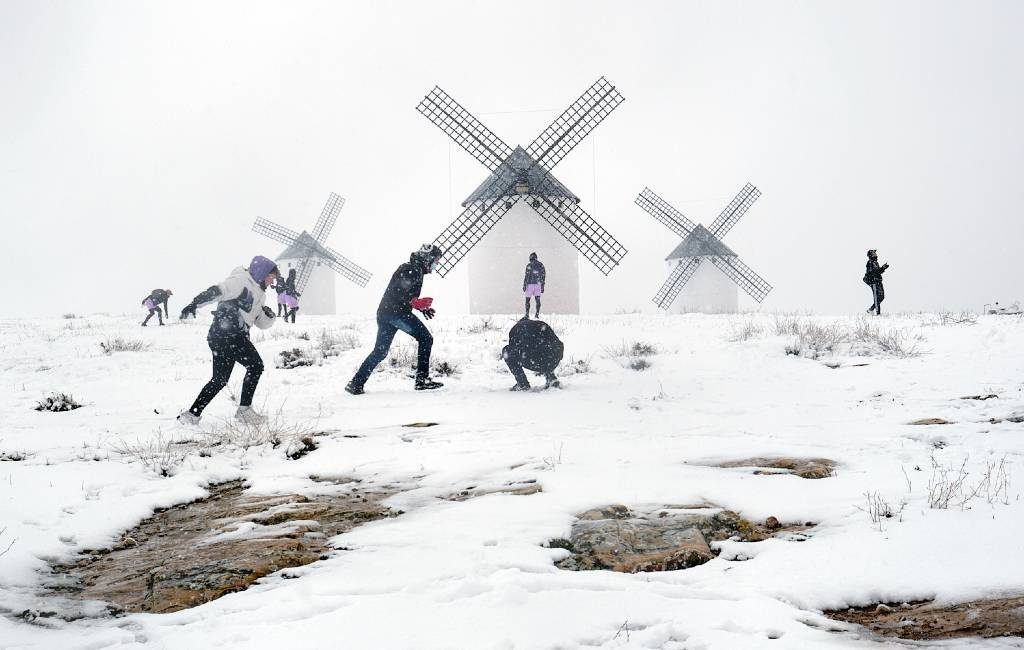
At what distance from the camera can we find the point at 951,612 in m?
2.25

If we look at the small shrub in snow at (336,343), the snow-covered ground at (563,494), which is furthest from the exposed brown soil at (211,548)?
the small shrub in snow at (336,343)

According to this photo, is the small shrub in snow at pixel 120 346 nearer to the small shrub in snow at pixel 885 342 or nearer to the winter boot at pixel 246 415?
the winter boot at pixel 246 415

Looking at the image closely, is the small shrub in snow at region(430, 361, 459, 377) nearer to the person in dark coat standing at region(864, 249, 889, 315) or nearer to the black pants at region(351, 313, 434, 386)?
the black pants at region(351, 313, 434, 386)

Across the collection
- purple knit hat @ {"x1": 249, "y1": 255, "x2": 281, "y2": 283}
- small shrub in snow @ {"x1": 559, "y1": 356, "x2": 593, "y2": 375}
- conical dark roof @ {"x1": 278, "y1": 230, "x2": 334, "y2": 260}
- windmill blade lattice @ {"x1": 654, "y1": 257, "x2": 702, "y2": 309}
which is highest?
conical dark roof @ {"x1": 278, "y1": 230, "x2": 334, "y2": 260}

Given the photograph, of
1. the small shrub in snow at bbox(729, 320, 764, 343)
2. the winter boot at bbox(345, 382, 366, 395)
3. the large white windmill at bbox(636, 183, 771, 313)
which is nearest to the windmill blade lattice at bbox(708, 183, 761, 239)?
the large white windmill at bbox(636, 183, 771, 313)

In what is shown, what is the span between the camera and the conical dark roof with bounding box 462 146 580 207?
67.1ft

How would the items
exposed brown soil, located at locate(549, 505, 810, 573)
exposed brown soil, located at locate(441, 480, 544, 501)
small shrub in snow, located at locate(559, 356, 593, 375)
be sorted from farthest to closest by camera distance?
small shrub in snow, located at locate(559, 356, 593, 375)
exposed brown soil, located at locate(441, 480, 544, 501)
exposed brown soil, located at locate(549, 505, 810, 573)

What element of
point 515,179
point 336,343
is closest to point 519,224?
point 515,179

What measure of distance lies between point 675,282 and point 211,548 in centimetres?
2748

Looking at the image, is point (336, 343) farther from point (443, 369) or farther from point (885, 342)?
point (885, 342)

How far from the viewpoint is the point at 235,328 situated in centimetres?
671

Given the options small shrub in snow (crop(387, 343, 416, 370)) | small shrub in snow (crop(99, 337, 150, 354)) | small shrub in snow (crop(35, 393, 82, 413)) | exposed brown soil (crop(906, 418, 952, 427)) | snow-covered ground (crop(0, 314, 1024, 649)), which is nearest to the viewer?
snow-covered ground (crop(0, 314, 1024, 649))

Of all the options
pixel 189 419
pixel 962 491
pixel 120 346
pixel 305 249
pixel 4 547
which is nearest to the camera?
pixel 4 547

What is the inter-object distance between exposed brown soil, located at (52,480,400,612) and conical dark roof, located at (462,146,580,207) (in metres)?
17.0
